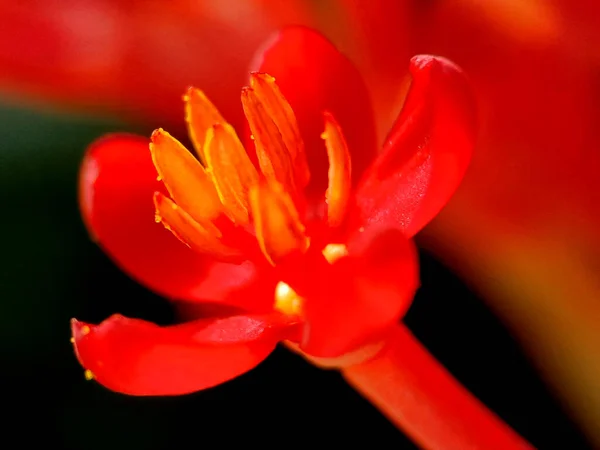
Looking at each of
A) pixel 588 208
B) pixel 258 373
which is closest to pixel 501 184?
pixel 588 208

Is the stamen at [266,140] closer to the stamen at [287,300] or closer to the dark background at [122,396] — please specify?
the stamen at [287,300]

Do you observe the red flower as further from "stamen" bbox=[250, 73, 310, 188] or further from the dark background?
the dark background

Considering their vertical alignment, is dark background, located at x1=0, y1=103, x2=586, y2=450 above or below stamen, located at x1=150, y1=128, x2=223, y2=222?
below

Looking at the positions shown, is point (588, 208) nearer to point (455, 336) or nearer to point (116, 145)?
point (455, 336)

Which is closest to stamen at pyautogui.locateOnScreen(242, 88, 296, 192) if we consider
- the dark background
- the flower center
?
the flower center

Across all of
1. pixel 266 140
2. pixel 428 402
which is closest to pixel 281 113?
pixel 266 140

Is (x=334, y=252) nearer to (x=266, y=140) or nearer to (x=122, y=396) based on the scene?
(x=266, y=140)

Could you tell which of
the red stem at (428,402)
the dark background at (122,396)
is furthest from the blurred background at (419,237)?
the red stem at (428,402)
